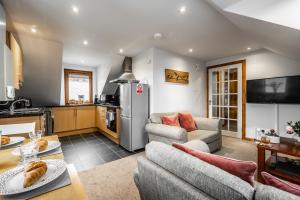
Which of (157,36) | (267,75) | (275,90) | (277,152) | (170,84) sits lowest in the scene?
(277,152)

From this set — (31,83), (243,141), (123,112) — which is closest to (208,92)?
(243,141)

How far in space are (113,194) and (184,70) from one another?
3350 millimetres

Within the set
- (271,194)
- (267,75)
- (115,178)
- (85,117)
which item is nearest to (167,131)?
(115,178)

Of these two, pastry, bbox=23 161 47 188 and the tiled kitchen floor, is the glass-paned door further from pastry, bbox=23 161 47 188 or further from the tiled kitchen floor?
pastry, bbox=23 161 47 188

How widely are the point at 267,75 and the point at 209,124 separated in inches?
77.0

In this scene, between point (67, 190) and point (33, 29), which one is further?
point (33, 29)

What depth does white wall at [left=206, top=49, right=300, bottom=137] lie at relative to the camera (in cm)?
317

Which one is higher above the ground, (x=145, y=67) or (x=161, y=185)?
(x=145, y=67)

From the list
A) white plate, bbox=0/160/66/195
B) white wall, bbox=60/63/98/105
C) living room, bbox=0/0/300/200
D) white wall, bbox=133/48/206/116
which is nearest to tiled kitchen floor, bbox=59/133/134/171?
living room, bbox=0/0/300/200

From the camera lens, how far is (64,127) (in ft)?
13.7

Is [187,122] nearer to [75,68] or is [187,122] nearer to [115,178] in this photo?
[115,178]

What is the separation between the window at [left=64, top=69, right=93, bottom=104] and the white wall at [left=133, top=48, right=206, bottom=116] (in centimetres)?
241

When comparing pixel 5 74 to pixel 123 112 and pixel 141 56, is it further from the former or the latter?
pixel 141 56

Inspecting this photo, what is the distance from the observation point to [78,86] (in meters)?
5.32
